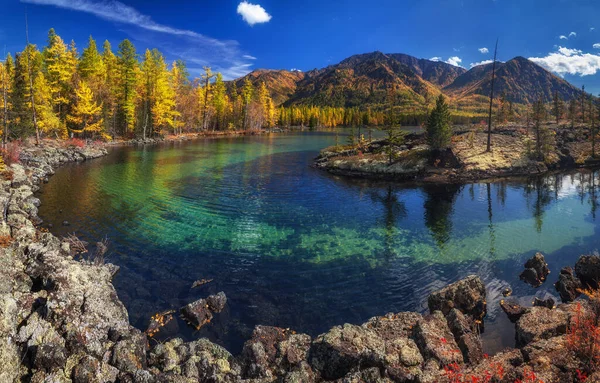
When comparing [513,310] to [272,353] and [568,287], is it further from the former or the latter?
[272,353]

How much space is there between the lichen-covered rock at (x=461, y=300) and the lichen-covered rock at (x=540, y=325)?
6.08 ft

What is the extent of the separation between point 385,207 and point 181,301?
73.9 ft

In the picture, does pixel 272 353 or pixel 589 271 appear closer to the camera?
pixel 272 353

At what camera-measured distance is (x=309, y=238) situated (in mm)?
22250

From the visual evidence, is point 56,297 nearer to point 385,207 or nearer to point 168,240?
point 168,240

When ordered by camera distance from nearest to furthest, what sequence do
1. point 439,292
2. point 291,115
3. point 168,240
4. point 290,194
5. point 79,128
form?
1. point 439,292
2. point 168,240
3. point 290,194
4. point 79,128
5. point 291,115

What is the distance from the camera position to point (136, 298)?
1432 centimetres

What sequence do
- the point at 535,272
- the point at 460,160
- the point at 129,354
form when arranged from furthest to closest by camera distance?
the point at 460,160, the point at 535,272, the point at 129,354

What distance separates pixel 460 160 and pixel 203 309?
1958 inches

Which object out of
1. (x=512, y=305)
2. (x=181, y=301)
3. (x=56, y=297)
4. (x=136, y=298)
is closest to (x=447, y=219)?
(x=512, y=305)

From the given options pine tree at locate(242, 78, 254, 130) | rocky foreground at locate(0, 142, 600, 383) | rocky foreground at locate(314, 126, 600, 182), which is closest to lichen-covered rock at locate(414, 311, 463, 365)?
rocky foreground at locate(0, 142, 600, 383)

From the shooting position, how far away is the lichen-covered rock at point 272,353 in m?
9.80

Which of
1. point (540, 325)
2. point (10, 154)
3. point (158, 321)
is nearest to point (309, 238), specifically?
point (158, 321)

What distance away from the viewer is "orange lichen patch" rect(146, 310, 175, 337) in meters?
12.1
